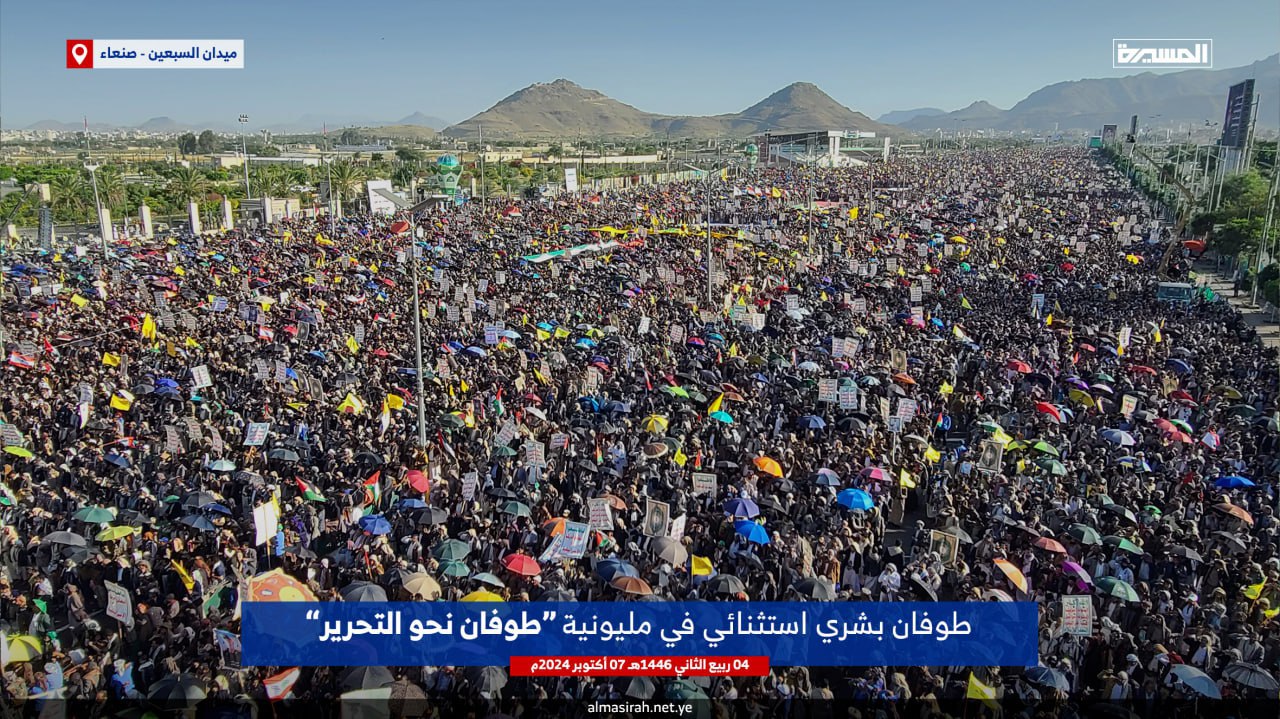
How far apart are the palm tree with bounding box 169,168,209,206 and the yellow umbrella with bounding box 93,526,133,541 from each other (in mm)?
50527

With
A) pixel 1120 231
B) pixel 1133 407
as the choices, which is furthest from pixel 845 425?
pixel 1120 231

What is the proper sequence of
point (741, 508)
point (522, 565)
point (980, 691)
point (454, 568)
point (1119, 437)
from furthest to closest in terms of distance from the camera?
point (1119, 437), point (741, 508), point (454, 568), point (522, 565), point (980, 691)

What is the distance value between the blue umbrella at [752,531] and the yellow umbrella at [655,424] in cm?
374

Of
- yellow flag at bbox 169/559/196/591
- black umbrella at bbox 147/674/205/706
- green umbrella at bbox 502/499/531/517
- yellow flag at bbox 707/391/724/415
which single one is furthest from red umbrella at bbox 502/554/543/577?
yellow flag at bbox 707/391/724/415

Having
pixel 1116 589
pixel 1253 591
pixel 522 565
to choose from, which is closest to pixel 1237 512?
pixel 1253 591

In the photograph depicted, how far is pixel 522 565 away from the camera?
9711mm

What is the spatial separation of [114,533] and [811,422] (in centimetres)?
1032

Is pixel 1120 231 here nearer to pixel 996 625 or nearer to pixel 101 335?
pixel 996 625

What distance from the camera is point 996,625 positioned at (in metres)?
9.14

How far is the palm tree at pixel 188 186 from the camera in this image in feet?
185

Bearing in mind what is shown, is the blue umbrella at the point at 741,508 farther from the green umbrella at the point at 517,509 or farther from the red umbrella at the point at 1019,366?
the red umbrella at the point at 1019,366

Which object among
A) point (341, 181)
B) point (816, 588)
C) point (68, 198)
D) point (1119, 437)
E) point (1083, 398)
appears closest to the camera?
point (816, 588)

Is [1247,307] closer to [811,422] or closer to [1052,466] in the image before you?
[1052,466]

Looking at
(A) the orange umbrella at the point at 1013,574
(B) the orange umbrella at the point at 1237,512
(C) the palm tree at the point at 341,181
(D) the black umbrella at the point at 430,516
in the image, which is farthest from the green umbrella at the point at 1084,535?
(C) the palm tree at the point at 341,181
